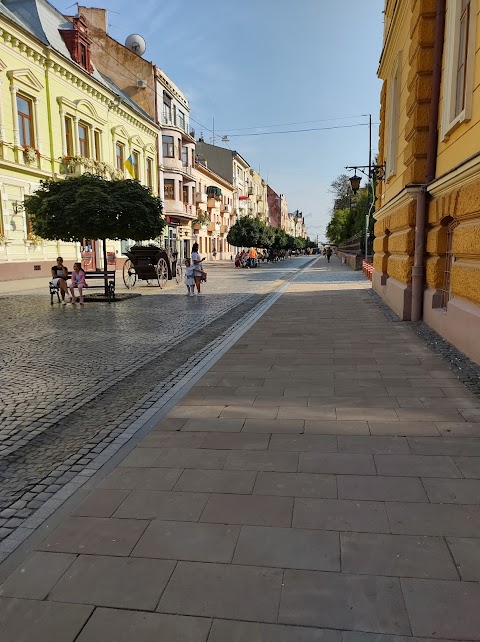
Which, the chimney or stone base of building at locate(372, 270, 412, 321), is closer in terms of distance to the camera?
stone base of building at locate(372, 270, 412, 321)

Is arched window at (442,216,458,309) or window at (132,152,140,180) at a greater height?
window at (132,152,140,180)

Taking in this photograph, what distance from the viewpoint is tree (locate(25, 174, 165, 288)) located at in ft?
45.1

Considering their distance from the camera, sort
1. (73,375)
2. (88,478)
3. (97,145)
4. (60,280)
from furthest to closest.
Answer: (97,145)
(60,280)
(73,375)
(88,478)

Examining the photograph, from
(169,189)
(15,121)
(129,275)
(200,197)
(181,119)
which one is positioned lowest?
(129,275)

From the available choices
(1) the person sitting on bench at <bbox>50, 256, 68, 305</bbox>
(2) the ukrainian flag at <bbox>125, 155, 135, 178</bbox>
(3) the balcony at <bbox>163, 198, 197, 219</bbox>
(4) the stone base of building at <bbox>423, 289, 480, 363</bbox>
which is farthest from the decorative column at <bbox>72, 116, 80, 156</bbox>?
(4) the stone base of building at <bbox>423, 289, 480, 363</bbox>

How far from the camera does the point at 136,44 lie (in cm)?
3847

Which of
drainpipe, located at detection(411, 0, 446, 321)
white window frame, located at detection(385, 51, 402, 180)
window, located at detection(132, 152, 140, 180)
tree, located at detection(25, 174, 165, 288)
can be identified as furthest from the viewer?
window, located at detection(132, 152, 140, 180)

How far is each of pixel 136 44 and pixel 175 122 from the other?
641 centimetres

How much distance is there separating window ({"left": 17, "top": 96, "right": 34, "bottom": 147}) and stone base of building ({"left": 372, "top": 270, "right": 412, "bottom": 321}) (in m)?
18.0

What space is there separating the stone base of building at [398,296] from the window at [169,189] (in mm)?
29127

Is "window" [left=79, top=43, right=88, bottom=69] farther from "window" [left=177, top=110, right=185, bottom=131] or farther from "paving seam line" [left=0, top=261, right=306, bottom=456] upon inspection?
"paving seam line" [left=0, top=261, right=306, bottom=456]

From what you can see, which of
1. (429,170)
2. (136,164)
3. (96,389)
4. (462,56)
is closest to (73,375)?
(96,389)

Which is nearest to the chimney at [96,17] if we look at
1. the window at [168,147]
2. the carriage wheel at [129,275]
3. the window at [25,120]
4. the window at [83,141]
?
the window at [168,147]

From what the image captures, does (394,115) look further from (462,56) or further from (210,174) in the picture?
(210,174)
